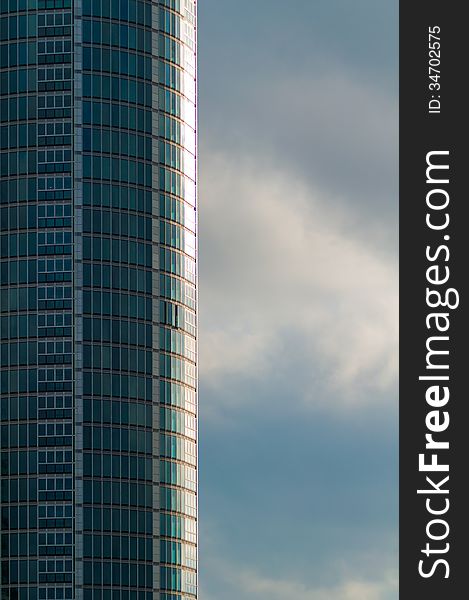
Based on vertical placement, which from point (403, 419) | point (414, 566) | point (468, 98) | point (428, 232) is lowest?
point (414, 566)

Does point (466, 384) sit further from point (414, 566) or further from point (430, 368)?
point (414, 566)

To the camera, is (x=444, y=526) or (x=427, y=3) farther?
(x=427, y=3)

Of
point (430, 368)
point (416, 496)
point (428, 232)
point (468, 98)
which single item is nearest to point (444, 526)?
point (416, 496)

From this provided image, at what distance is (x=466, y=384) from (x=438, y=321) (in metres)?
5.43

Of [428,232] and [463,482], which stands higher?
[428,232]

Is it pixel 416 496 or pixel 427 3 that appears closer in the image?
pixel 416 496

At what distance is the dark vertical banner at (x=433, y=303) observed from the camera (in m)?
139

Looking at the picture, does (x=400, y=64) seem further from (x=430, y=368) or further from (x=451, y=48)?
(x=430, y=368)

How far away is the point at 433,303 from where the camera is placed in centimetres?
14162

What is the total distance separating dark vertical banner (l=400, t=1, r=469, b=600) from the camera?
138750 millimetres

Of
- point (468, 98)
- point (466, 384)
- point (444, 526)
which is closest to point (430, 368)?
point (466, 384)

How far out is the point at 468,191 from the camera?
143 meters

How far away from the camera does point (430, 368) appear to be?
140125 millimetres

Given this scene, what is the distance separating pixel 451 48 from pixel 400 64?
15.3ft
